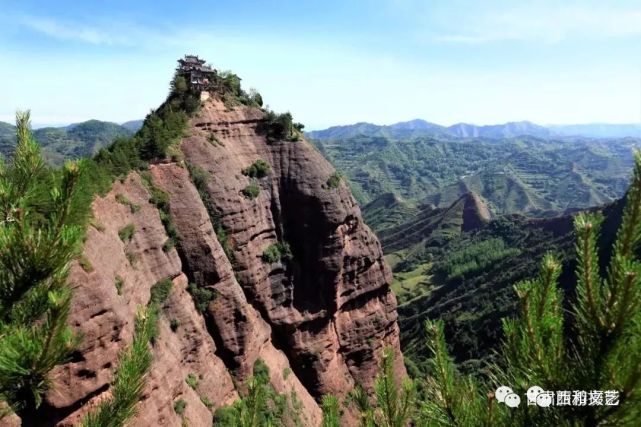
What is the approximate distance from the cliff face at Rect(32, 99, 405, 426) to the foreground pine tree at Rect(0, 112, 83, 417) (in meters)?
21.0

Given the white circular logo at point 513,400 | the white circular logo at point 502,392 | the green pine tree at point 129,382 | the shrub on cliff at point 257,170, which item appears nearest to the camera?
the white circular logo at point 513,400

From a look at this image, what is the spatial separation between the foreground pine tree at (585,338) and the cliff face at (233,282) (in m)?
25.9

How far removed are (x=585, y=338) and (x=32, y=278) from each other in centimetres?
879

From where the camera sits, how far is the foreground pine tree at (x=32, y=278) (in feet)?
23.5

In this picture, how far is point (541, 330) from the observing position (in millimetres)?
6973

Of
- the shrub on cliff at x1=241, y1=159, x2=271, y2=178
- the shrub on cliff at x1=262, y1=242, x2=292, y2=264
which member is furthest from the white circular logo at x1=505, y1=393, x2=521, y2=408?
the shrub on cliff at x1=241, y1=159, x2=271, y2=178

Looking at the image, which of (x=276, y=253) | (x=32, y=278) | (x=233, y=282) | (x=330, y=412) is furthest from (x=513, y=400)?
(x=276, y=253)

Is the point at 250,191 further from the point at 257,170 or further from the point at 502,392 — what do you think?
the point at 502,392

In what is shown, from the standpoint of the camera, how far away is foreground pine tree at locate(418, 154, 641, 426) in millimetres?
5902

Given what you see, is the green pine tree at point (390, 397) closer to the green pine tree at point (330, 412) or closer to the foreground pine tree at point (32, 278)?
the green pine tree at point (330, 412)

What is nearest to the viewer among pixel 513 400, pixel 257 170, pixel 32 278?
pixel 513 400

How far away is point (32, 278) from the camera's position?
762cm

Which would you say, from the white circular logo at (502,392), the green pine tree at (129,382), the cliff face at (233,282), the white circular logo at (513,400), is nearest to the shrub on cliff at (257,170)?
the cliff face at (233,282)

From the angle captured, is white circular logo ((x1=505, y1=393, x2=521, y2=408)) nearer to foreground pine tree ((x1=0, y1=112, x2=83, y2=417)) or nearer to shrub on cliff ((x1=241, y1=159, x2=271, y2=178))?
foreground pine tree ((x1=0, y1=112, x2=83, y2=417))
